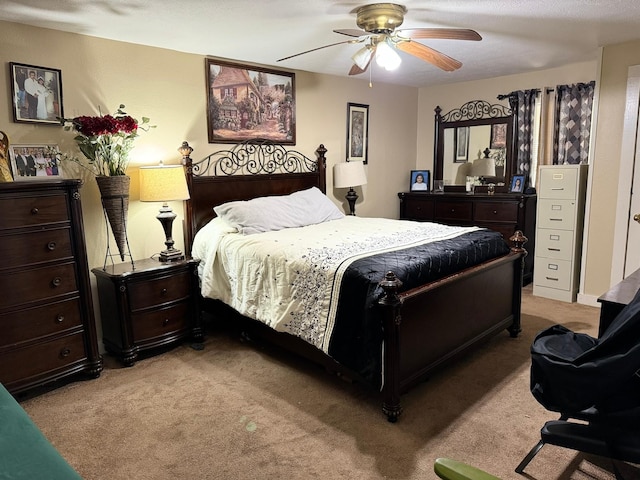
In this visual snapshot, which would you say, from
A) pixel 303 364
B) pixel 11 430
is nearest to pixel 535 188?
pixel 303 364

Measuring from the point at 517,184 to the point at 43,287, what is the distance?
14.9 feet

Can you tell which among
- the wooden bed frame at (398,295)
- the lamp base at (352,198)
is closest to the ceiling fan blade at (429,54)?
the wooden bed frame at (398,295)

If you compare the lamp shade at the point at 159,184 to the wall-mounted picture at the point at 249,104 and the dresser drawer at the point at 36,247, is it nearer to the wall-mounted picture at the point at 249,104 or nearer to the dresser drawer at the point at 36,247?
the dresser drawer at the point at 36,247

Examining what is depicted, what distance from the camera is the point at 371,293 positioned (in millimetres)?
2428

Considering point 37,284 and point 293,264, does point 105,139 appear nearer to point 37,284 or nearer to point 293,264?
point 37,284

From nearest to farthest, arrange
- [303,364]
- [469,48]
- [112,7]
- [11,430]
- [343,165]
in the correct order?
[11,430], [112,7], [303,364], [469,48], [343,165]

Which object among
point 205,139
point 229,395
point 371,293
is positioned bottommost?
point 229,395

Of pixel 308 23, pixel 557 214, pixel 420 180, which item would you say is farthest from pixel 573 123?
pixel 308 23

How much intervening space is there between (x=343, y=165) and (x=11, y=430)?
409 centimetres

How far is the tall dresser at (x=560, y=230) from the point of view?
4348mm

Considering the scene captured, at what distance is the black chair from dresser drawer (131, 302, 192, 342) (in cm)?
248

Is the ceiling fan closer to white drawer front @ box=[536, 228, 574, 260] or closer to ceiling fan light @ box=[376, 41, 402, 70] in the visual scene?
ceiling fan light @ box=[376, 41, 402, 70]

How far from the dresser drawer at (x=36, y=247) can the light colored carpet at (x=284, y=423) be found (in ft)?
2.77

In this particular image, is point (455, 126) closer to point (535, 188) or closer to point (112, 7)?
point (535, 188)
